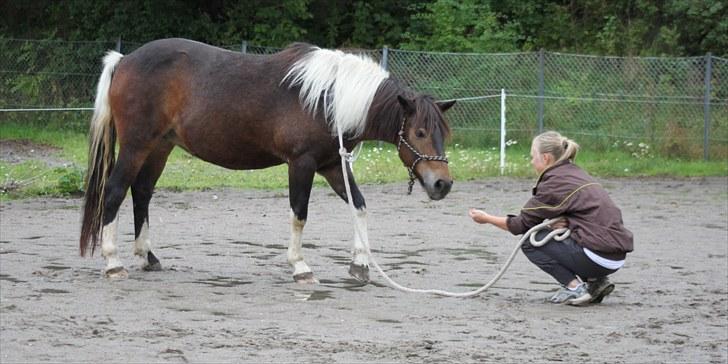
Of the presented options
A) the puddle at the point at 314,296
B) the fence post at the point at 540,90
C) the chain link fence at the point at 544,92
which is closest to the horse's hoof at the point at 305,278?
the puddle at the point at 314,296

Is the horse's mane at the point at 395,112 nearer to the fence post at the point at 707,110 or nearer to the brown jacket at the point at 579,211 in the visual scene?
the brown jacket at the point at 579,211

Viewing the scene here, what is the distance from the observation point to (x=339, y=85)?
9.27m

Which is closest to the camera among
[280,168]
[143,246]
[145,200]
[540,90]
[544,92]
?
[143,246]

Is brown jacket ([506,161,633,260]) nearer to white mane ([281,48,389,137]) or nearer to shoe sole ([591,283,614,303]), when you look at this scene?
shoe sole ([591,283,614,303])

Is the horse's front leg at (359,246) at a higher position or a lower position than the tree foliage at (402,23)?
lower

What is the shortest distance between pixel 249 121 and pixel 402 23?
18.9 meters

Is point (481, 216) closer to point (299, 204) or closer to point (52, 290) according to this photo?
point (299, 204)

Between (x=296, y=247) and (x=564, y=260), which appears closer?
(x=564, y=260)

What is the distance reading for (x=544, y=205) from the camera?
837 centimetres

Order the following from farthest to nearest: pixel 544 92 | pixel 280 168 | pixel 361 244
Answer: pixel 544 92, pixel 280 168, pixel 361 244

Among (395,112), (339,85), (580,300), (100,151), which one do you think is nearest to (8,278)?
(100,151)

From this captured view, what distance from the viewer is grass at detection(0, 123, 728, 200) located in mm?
15594

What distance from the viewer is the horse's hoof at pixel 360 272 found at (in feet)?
31.1

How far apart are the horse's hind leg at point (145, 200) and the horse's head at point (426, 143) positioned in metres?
2.25
